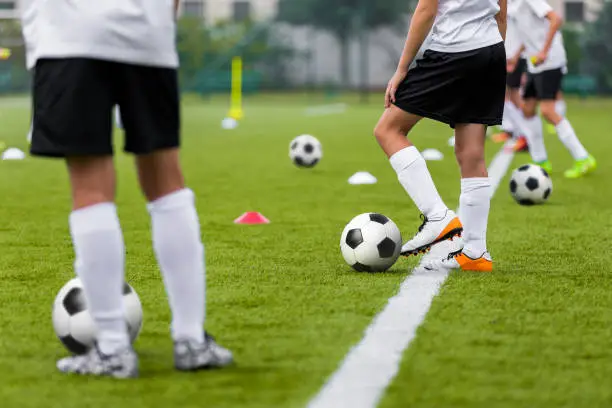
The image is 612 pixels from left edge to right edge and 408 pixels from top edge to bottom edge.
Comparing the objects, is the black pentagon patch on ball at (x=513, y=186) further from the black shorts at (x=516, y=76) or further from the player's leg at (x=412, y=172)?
the black shorts at (x=516, y=76)

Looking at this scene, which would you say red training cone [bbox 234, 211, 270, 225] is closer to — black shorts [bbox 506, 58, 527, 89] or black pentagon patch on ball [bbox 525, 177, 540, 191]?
black pentagon patch on ball [bbox 525, 177, 540, 191]

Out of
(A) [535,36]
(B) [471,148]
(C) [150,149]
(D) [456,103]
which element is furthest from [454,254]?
(A) [535,36]

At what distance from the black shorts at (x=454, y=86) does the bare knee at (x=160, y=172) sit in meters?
2.38

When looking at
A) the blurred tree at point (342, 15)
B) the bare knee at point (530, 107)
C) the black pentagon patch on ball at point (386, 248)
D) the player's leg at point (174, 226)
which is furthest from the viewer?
the blurred tree at point (342, 15)

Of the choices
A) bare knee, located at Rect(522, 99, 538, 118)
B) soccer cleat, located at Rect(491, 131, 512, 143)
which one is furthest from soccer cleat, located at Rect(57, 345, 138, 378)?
soccer cleat, located at Rect(491, 131, 512, 143)

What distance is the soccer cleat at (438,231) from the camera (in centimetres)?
612

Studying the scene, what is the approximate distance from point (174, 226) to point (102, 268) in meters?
0.27

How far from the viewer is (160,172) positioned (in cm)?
396

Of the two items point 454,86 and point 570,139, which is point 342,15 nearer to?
point 570,139

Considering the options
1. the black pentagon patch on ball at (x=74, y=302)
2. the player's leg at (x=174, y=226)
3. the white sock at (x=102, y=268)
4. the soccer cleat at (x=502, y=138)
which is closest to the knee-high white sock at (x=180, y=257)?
the player's leg at (x=174, y=226)

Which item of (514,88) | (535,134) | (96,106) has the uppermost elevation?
(96,106)

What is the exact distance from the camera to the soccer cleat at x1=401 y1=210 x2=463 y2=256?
6.12 m

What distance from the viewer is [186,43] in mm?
42156

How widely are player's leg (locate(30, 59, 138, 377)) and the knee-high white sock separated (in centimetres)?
15
